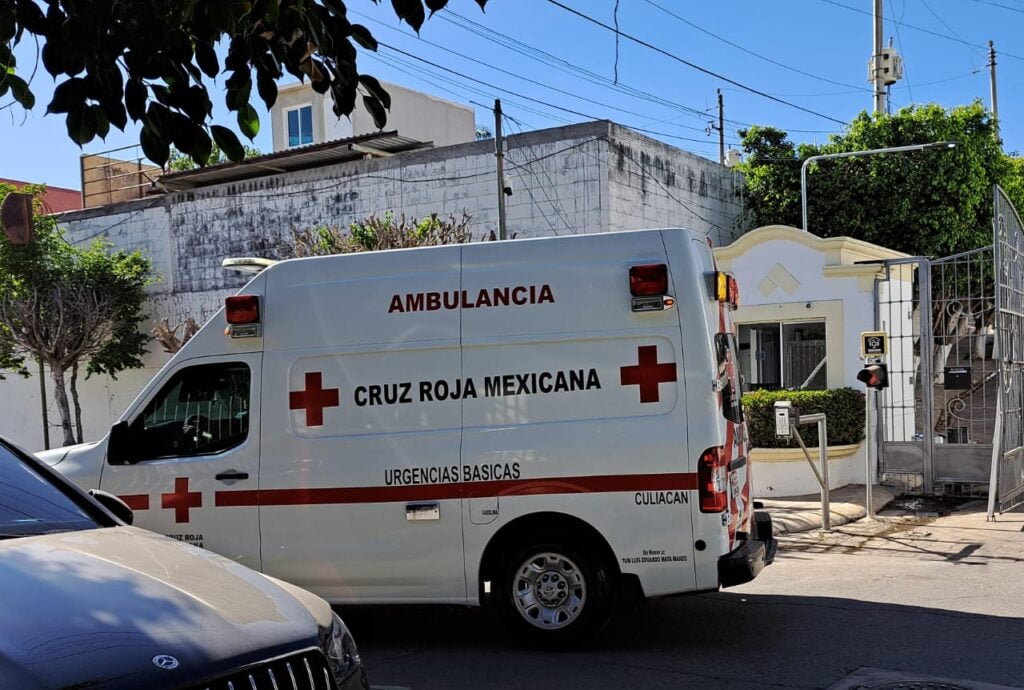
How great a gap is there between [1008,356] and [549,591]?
8.15m

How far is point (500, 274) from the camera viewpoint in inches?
273

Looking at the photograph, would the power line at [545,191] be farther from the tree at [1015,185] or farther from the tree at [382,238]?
the tree at [1015,185]

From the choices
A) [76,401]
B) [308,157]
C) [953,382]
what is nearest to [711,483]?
[953,382]

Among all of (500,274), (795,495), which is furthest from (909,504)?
(500,274)

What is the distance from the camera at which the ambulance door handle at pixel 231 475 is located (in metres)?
7.13

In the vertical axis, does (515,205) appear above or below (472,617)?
above

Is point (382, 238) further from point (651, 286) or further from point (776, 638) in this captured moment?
point (776, 638)

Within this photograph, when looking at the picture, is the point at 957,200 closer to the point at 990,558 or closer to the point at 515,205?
the point at 515,205

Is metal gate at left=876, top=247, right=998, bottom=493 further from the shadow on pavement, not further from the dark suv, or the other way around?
the dark suv

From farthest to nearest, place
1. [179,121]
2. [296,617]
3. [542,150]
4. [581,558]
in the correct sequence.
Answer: [542,150] → [581,558] → [179,121] → [296,617]

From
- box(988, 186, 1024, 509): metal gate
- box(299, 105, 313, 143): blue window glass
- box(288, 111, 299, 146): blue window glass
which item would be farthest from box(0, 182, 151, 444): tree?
box(988, 186, 1024, 509): metal gate

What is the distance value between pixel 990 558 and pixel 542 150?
442 inches

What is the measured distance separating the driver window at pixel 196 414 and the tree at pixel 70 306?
1557 centimetres

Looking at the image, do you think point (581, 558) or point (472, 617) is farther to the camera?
point (472, 617)
